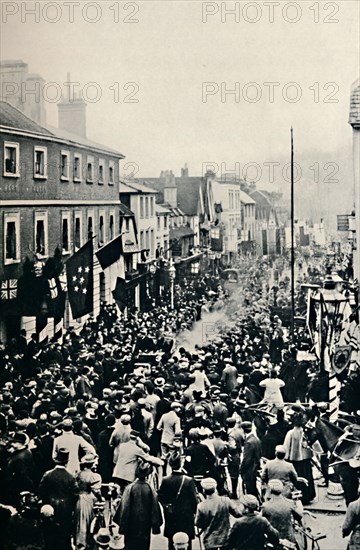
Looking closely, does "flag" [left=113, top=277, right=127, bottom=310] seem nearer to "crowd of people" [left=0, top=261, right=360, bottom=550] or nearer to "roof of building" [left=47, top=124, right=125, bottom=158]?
"crowd of people" [left=0, top=261, right=360, bottom=550]

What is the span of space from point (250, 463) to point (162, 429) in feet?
2.82

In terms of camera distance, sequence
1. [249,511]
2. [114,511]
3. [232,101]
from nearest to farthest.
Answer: [249,511] < [114,511] < [232,101]

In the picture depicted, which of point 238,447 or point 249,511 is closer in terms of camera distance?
point 249,511

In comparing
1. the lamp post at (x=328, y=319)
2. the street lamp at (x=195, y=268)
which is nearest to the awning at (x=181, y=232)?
the street lamp at (x=195, y=268)

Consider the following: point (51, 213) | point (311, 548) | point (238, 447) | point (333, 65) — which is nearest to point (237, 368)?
point (238, 447)

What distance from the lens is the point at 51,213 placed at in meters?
6.64

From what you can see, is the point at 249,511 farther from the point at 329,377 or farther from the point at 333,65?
the point at 333,65

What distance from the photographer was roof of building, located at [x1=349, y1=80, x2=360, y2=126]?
616 cm

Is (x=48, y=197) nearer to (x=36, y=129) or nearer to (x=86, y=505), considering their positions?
(x=36, y=129)

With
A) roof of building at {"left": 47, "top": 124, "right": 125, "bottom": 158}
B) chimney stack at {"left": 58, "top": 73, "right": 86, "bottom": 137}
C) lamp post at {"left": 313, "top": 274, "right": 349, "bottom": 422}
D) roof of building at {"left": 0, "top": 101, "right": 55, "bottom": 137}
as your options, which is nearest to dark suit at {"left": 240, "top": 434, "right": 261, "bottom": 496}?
lamp post at {"left": 313, "top": 274, "right": 349, "bottom": 422}

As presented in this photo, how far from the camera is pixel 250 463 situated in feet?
19.6

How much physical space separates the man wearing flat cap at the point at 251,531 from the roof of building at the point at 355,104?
3475 mm

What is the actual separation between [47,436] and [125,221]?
86.0 inches

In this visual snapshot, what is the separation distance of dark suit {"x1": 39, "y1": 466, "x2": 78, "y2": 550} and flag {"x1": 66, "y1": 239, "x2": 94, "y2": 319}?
1.58 m
